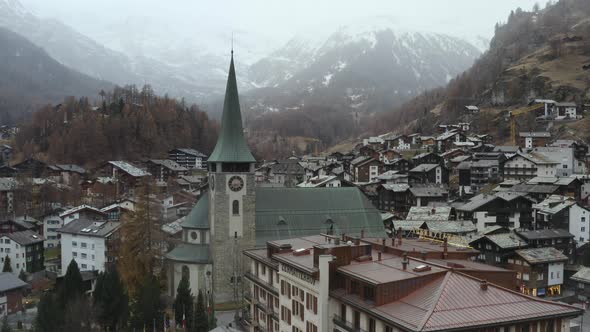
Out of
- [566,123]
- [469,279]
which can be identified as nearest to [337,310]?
[469,279]

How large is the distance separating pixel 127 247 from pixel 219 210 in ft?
28.1

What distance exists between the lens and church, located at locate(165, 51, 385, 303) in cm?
5075

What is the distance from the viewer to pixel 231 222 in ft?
168

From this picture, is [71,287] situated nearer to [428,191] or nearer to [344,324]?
[344,324]

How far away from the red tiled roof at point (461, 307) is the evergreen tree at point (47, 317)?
915 inches

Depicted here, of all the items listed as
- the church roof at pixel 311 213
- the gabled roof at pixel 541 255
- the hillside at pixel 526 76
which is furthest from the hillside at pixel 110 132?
the gabled roof at pixel 541 255

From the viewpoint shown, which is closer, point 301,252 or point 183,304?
point 301,252

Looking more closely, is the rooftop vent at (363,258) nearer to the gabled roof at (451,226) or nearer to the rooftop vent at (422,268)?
the rooftop vent at (422,268)

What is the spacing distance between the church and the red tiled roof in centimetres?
2700

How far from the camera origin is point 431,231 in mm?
62250

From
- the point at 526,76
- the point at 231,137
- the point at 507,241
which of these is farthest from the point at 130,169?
the point at 526,76

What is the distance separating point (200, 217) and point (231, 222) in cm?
297

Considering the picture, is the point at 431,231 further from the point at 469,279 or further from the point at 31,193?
the point at 31,193

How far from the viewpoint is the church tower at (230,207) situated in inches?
2000
